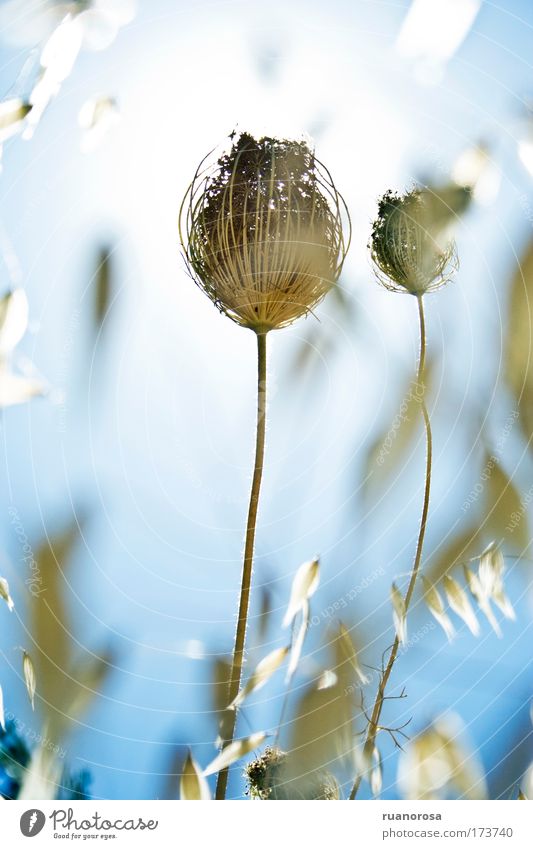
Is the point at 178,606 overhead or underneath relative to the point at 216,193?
underneath

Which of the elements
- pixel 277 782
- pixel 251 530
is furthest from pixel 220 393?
pixel 277 782

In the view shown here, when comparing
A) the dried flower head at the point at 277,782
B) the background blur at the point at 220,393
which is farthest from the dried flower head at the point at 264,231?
the dried flower head at the point at 277,782

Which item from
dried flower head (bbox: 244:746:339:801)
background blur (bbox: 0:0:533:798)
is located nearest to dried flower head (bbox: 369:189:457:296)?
background blur (bbox: 0:0:533:798)

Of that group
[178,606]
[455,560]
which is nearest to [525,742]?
[455,560]

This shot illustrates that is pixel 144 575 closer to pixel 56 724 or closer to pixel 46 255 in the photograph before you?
pixel 56 724

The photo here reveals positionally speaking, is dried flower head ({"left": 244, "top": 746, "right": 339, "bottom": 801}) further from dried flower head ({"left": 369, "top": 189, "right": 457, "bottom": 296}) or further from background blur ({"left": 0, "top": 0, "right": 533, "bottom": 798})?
dried flower head ({"left": 369, "top": 189, "right": 457, "bottom": 296})

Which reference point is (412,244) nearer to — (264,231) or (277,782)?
(264,231)
